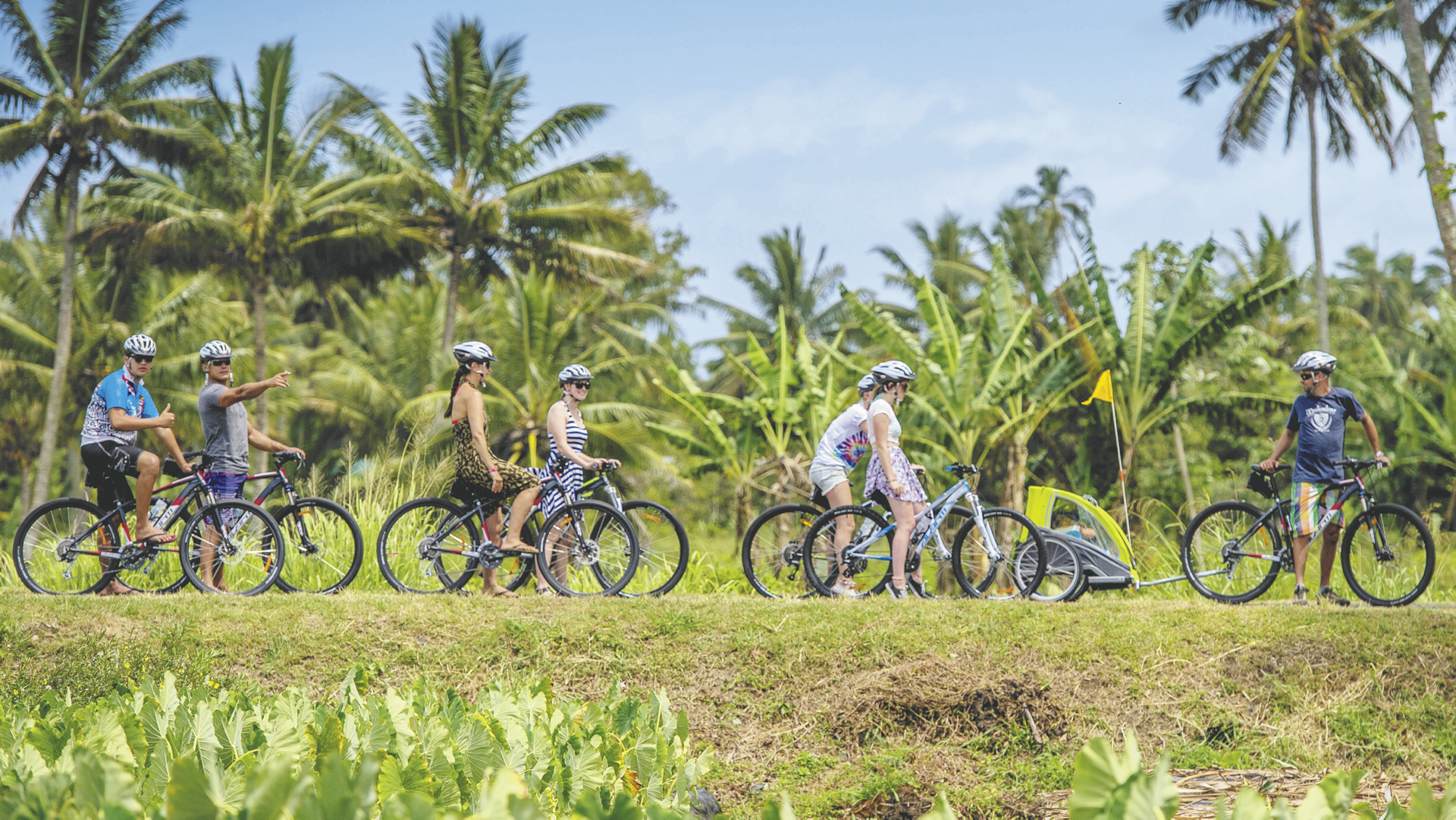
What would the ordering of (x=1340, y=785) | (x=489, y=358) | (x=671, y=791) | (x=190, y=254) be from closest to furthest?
(x=1340, y=785), (x=671, y=791), (x=489, y=358), (x=190, y=254)

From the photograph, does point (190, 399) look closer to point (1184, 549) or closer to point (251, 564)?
point (251, 564)

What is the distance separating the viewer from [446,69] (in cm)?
2420

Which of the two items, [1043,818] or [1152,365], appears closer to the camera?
[1043,818]

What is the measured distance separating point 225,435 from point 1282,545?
7.59m

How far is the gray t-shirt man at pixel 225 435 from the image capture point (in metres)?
7.94

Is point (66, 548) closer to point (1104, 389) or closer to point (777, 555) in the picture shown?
point (777, 555)

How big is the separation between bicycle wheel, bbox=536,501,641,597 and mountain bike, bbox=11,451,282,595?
1871 mm

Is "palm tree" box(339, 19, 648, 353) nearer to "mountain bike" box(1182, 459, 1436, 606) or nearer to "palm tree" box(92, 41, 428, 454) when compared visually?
"palm tree" box(92, 41, 428, 454)

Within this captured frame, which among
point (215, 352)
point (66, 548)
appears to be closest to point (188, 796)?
point (215, 352)

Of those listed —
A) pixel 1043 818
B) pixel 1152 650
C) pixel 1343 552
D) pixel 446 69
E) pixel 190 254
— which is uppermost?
pixel 446 69

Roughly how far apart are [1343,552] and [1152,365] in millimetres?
6571

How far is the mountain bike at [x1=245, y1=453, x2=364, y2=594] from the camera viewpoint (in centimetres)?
816

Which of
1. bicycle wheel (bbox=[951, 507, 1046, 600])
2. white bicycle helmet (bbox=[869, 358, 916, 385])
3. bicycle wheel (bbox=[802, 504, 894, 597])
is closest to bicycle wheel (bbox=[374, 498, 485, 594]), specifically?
bicycle wheel (bbox=[802, 504, 894, 597])

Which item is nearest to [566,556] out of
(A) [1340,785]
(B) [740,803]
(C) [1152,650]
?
(B) [740,803]
